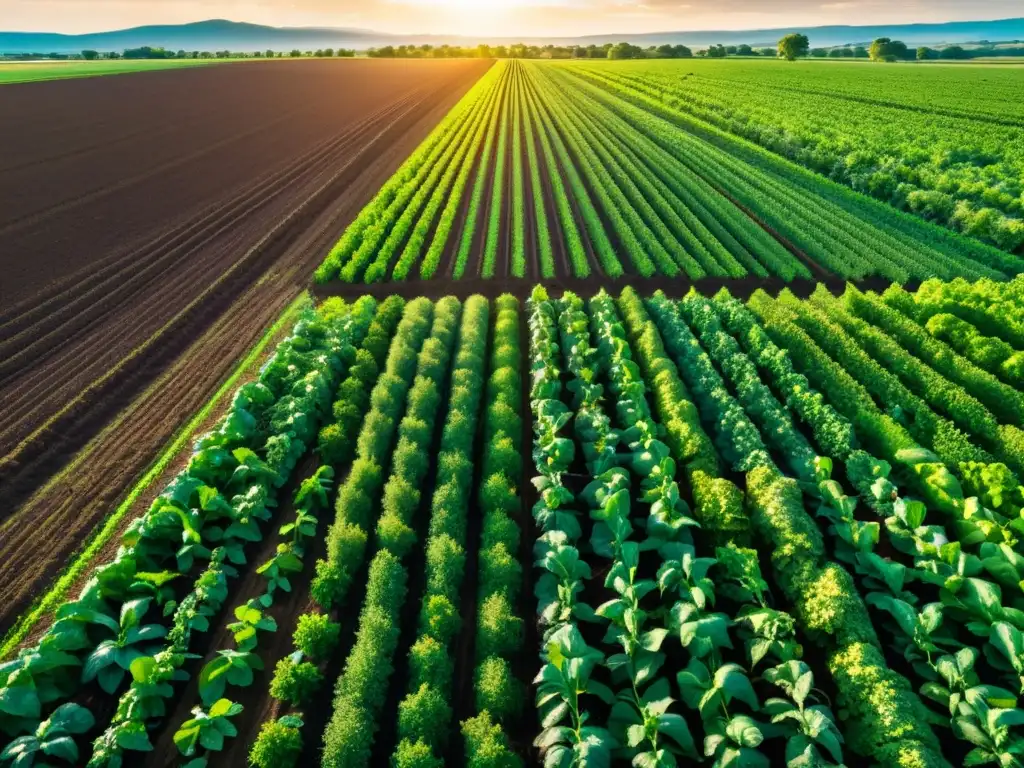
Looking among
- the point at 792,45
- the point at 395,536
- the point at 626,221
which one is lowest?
the point at 395,536

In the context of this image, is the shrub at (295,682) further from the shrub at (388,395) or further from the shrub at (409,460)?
the shrub at (388,395)

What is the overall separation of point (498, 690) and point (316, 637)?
328 cm

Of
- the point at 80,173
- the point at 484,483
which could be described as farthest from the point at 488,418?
the point at 80,173

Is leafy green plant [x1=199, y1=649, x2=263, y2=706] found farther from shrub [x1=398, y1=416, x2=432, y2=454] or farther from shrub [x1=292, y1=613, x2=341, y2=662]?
shrub [x1=398, y1=416, x2=432, y2=454]

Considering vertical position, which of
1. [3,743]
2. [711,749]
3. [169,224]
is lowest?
[3,743]

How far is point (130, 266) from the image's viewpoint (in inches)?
975

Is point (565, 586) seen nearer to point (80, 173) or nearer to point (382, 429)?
point (382, 429)

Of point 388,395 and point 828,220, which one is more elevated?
point 828,220

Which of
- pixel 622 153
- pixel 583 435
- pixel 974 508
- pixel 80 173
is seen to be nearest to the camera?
pixel 974 508

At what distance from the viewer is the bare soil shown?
14.1 meters

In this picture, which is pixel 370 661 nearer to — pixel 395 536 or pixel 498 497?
pixel 395 536

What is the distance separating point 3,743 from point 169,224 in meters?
27.1

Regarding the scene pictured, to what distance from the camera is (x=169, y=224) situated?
1166 inches

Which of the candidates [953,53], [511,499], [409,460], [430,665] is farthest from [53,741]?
[953,53]
